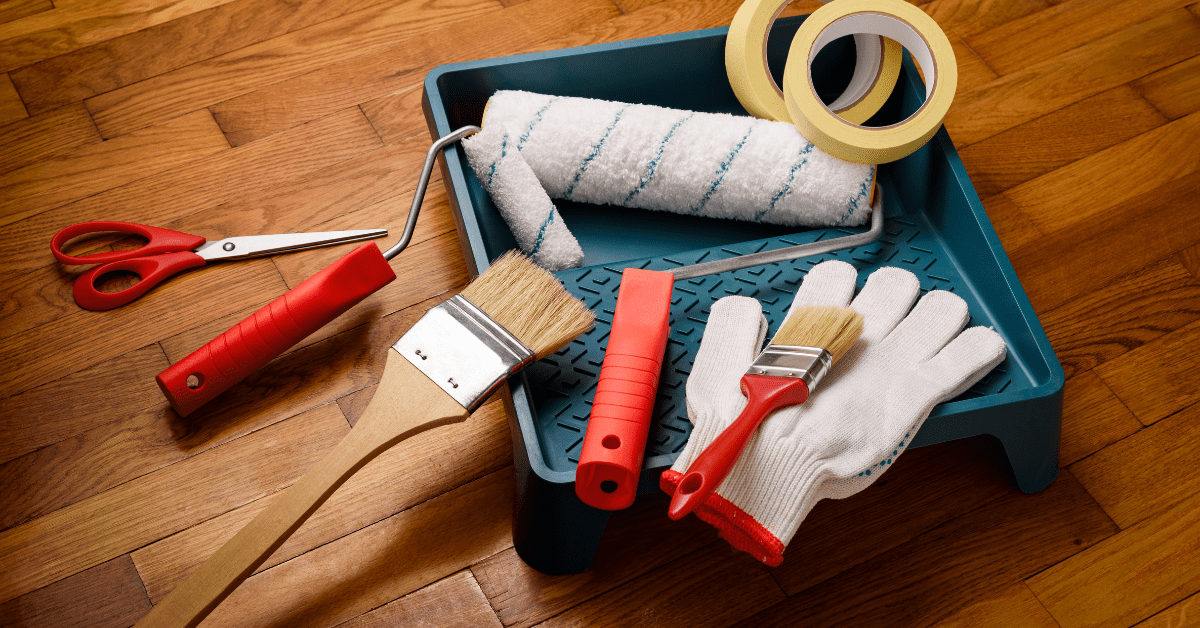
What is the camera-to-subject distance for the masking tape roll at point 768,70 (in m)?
0.80

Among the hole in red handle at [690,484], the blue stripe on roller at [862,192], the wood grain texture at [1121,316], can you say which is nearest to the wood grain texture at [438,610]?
the hole in red handle at [690,484]

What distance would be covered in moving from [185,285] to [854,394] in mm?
605

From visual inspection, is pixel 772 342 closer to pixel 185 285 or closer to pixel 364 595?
pixel 364 595

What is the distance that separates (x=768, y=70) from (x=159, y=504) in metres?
0.64

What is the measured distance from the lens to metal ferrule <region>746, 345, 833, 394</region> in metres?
0.59

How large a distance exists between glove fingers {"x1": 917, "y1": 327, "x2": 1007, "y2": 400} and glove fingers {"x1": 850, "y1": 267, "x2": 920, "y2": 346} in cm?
4

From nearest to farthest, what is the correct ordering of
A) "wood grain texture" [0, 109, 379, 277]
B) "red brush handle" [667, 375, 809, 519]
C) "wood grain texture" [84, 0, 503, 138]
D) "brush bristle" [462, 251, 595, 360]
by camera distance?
"red brush handle" [667, 375, 809, 519] → "brush bristle" [462, 251, 595, 360] → "wood grain texture" [0, 109, 379, 277] → "wood grain texture" [84, 0, 503, 138]

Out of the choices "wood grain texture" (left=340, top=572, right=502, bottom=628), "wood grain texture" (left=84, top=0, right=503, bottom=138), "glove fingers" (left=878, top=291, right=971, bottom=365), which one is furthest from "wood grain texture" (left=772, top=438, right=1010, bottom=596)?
"wood grain texture" (left=84, top=0, right=503, bottom=138)

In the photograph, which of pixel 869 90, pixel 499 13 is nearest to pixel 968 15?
pixel 869 90

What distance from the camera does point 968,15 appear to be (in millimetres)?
1048

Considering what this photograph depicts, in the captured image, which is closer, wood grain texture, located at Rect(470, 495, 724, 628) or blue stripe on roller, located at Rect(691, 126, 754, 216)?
wood grain texture, located at Rect(470, 495, 724, 628)

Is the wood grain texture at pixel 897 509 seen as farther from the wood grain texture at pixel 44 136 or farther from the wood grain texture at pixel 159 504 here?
the wood grain texture at pixel 44 136

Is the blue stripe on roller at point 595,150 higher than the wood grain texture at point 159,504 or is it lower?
higher

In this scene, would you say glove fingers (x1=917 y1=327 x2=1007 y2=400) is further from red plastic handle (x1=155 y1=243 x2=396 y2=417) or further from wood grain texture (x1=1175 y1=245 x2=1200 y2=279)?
red plastic handle (x1=155 y1=243 x2=396 y2=417)
